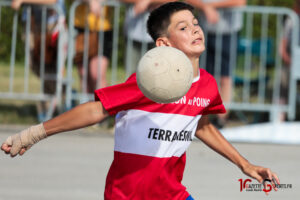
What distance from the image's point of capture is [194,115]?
366cm

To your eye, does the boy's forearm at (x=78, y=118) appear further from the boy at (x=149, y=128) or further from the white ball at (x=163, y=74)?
the white ball at (x=163, y=74)

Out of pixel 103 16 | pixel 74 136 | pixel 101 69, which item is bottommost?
pixel 74 136

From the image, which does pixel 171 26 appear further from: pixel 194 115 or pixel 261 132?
pixel 261 132

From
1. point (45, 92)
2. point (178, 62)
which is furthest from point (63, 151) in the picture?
point (178, 62)

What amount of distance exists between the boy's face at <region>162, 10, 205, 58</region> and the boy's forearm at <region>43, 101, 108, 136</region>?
0.50 meters

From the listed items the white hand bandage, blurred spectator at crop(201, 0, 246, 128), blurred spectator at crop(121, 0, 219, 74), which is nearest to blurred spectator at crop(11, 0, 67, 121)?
blurred spectator at crop(121, 0, 219, 74)

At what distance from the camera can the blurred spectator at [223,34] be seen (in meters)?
8.70

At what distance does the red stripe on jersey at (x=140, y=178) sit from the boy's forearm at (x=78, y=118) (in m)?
0.28

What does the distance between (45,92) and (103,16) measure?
1239 millimetres

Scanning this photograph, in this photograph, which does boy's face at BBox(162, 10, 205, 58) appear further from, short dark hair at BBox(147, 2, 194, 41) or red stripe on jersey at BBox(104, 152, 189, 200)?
red stripe on jersey at BBox(104, 152, 189, 200)

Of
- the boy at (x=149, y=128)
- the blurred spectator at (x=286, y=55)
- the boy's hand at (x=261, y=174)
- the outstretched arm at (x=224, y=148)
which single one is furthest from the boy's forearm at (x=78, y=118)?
the blurred spectator at (x=286, y=55)

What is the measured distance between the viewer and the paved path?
17.9ft

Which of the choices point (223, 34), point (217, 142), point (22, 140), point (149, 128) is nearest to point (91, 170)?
point (217, 142)

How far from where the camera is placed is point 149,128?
357 centimetres
